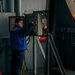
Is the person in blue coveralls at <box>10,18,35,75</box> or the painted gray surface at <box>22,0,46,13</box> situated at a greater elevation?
the painted gray surface at <box>22,0,46,13</box>

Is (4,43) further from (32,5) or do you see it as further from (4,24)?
(32,5)

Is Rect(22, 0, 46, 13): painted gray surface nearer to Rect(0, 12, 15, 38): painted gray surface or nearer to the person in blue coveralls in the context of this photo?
Rect(0, 12, 15, 38): painted gray surface

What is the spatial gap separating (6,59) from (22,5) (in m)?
1.62

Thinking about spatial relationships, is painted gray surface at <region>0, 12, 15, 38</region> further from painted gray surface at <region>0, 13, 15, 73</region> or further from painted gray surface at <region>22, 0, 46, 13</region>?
painted gray surface at <region>22, 0, 46, 13</region>

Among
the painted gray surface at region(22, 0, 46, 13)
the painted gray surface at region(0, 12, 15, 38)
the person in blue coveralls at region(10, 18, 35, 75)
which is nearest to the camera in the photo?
the person in blue coveralls at region(10, 18, 35, 75)

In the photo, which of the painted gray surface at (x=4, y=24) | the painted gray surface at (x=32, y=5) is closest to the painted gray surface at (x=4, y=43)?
the painted gray surface at (x=4, y=24)

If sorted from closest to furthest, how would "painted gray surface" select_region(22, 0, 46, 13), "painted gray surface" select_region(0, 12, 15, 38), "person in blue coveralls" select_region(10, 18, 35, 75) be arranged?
"person in blue coveralls" select_region(10, 18, 35, 75) → "painted gray surface" select_region(0, 12, 15, 38) → "painted gray surface" select_region(22, 0, 46, 13)

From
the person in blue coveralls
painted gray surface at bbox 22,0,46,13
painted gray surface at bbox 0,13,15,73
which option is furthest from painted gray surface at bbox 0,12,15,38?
painted gray surface at bbox 22,0,46,13

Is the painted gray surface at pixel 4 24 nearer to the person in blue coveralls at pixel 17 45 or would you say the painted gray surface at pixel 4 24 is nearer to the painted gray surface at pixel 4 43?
the painted gray surface at pixel 4 43

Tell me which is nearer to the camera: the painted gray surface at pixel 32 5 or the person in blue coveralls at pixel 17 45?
the person in blue coveralls at pixel 17 45

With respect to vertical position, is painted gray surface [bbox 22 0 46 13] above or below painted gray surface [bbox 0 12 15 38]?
above

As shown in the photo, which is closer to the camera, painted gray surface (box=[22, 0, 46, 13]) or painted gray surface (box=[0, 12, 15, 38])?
painted gray surface (box=[0, 12, 15, 38])

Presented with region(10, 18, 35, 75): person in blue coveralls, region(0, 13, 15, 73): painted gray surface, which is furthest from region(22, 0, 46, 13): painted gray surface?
region(10, 18, 35, 75): person in blue coveralls

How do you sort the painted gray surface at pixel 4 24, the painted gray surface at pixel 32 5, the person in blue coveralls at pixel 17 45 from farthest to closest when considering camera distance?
the painted gray surface at pixel 32 5, the painted gray surface at pixel 4 24, the person in blue coveralls at pixel 17 45
